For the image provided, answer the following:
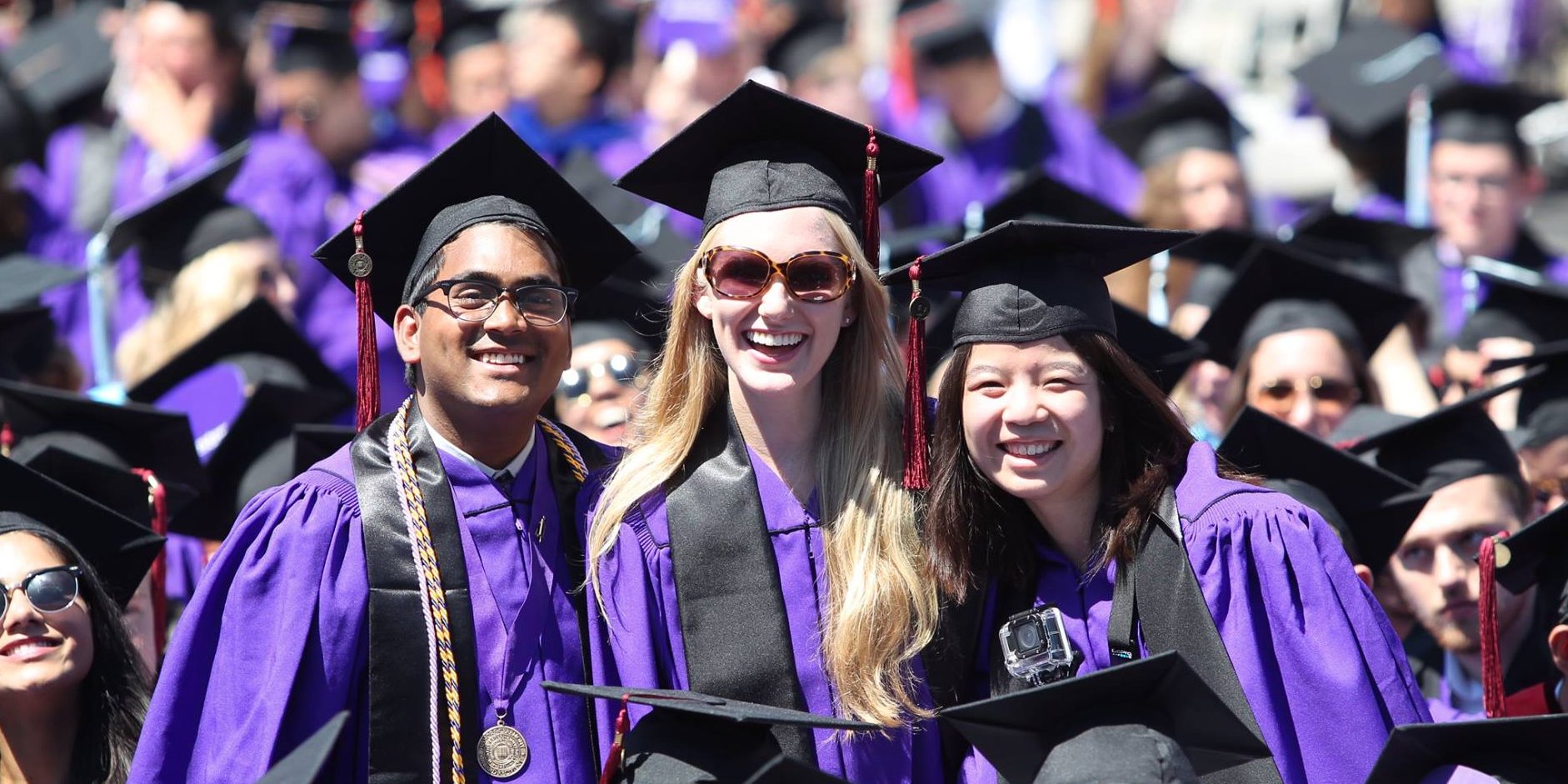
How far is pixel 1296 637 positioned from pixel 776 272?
126 cm

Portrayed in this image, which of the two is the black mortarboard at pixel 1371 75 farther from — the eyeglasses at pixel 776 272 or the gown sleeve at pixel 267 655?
the gown sleeve at pixel 267 655

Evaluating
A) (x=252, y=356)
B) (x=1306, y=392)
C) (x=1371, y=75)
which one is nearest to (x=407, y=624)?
(x=252, y=356)

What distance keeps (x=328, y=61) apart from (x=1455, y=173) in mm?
5022

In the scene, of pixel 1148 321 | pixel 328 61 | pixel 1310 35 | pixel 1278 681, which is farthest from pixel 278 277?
pixel 1310 35

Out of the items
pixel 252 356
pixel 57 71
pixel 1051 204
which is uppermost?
pixel 57 71

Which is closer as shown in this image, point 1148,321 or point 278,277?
point 1148,321

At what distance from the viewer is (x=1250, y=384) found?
235 inches

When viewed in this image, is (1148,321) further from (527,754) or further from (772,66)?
(772,66)

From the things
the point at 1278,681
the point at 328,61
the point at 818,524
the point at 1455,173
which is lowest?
the point at 1278,681

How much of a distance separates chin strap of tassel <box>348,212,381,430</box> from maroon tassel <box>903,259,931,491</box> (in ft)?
3.73

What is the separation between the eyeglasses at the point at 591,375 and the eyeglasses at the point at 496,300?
1787mm

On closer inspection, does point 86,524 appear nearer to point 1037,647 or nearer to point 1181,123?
point 1037,647

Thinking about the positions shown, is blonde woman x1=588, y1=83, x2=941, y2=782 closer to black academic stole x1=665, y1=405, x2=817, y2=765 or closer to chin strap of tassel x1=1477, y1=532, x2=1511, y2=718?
black academic stole x1=665, y1=405, x2=817, y2=765

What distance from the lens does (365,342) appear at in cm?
418
